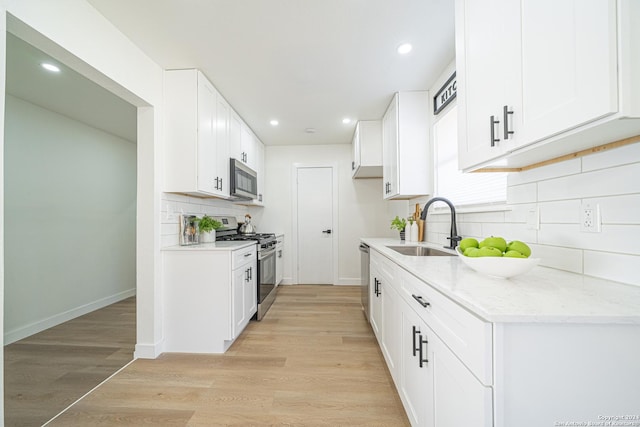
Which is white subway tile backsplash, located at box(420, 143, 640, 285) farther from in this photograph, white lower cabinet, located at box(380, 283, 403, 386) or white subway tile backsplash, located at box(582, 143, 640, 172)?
white lower cabinet, located at box(380, 283, 403, 386)

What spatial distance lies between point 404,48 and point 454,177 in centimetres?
113

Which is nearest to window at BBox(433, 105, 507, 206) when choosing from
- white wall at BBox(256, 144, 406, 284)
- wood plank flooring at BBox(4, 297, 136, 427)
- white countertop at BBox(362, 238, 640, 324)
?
white countertop at BBox(362, 238, 640, 324)

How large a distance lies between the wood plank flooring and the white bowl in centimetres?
248

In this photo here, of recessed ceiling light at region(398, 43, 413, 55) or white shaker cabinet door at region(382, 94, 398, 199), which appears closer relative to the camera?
recessed ceiling light at region(398, 43, 413, 55)

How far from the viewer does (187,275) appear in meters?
2.24

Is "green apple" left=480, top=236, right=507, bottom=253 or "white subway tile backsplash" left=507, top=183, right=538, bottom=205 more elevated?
"white subway tile backsplash" left=507, top=183, right=538, bottom=205

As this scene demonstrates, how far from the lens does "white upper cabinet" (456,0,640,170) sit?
0.65 m

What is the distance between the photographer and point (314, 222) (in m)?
4.57

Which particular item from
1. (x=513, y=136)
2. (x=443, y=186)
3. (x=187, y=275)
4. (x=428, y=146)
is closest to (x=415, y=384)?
(x=513, y=136)

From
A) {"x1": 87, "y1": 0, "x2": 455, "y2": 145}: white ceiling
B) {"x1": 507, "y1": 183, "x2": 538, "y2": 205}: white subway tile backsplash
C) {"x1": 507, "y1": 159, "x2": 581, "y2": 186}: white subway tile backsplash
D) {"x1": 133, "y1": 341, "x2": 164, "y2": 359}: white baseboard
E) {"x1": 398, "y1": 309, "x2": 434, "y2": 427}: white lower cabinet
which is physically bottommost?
{"x1": 133, "y1": 341, "x2": 164, "y2": 359}: white baseboard

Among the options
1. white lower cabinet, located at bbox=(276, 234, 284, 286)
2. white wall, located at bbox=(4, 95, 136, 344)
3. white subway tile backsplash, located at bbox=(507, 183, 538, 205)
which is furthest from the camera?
white lower cabinet, located at bbox=(276, 234, 284, 286)

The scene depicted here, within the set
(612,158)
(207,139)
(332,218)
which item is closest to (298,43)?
(207,139)

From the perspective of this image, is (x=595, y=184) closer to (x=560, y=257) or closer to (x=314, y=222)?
(x=560, y=257)

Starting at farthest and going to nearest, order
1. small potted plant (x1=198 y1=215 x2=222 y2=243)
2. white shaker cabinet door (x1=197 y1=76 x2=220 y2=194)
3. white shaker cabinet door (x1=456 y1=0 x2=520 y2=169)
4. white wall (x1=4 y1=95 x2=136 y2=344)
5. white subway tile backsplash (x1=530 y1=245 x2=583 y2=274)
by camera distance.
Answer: small potted plant (x1=198 y1=215 x2=222 y2=243), white wall (x1=4 y1=95 x2=136 y2=344), white shaker cabinet door (x1=197 y1=76 x2=220 y2=194), white subway tile backsplash (x1=530 y1=245 x2=583 y2=274), white shaker cabinet door (x1=456 y1=0 x2=520 y2=169)
